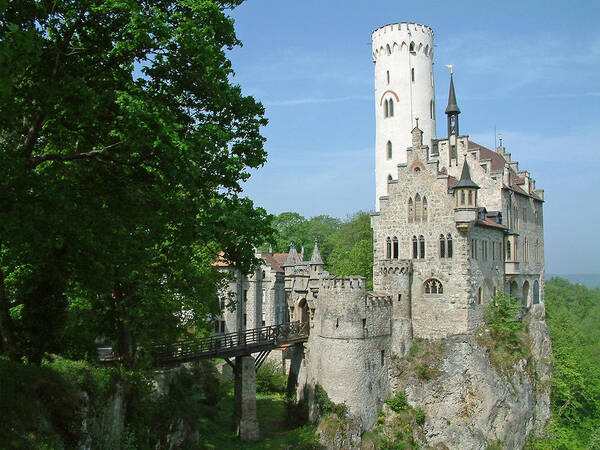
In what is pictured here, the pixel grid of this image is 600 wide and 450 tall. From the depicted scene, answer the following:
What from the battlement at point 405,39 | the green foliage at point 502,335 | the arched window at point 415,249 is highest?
the battlement at point 405,39

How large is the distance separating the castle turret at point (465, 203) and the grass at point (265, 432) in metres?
15.7

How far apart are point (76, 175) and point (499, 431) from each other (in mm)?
31031

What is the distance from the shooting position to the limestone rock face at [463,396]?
1304 inches

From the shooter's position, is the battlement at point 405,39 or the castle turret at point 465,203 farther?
the battlement at point 405,39

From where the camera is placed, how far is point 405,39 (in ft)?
148

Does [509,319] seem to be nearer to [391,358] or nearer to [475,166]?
[391,358]

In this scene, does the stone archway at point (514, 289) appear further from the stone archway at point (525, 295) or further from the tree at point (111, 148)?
the tree at point (111, 148)

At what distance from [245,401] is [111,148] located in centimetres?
2005

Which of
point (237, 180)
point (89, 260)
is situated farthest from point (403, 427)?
point (89, 260)

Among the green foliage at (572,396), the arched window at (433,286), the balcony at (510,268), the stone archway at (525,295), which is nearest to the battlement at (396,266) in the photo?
the arched window at (433,286)

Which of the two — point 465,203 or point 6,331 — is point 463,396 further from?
point 6,331

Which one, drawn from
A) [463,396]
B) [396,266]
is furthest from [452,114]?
[463,396]

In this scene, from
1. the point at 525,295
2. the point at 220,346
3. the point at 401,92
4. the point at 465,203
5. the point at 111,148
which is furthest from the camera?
the point at 401,92

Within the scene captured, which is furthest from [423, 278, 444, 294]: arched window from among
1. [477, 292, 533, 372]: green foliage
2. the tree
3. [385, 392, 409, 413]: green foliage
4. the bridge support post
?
the tree
